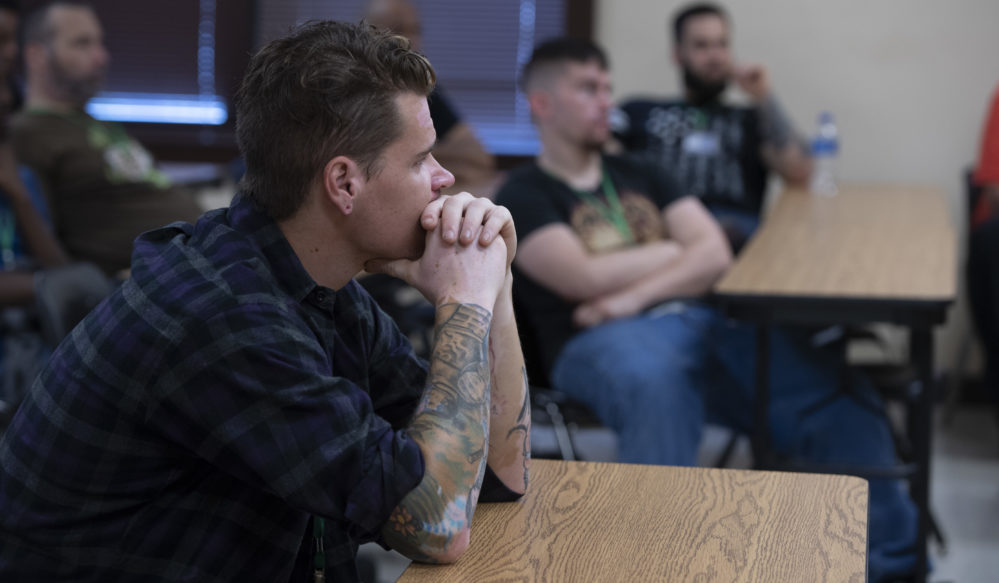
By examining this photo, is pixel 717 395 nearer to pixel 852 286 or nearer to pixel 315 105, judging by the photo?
pixel 852 286

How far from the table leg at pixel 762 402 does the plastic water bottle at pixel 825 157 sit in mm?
1674

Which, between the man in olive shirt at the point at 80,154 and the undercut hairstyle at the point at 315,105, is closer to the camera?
the undercut hairstyle at the point at 315,105

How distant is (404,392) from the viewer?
140 centimetres

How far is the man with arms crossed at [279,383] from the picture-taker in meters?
1.11

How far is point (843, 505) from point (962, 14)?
12.6ft

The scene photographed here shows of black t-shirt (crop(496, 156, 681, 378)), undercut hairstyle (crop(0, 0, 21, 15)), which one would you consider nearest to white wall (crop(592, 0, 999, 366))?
black t-shirt (crop(496, 156, 681, 378))

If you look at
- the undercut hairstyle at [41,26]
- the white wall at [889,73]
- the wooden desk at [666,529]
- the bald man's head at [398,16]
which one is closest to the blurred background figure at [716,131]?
the white wall at [889,73]

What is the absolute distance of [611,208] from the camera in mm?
3133

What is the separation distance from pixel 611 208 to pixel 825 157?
1845mm

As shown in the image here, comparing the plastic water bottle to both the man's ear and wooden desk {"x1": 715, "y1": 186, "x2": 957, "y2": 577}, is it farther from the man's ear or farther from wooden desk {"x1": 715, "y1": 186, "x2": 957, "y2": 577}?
the man's ear

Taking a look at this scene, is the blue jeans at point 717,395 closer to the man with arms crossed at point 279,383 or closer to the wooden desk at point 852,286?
the wooden desk at point 852,286

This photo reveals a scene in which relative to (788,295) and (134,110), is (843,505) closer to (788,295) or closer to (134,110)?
(788,295)

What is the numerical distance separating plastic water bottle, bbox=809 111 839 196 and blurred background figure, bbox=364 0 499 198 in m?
1.21

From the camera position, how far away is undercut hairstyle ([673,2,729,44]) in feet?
14.7
